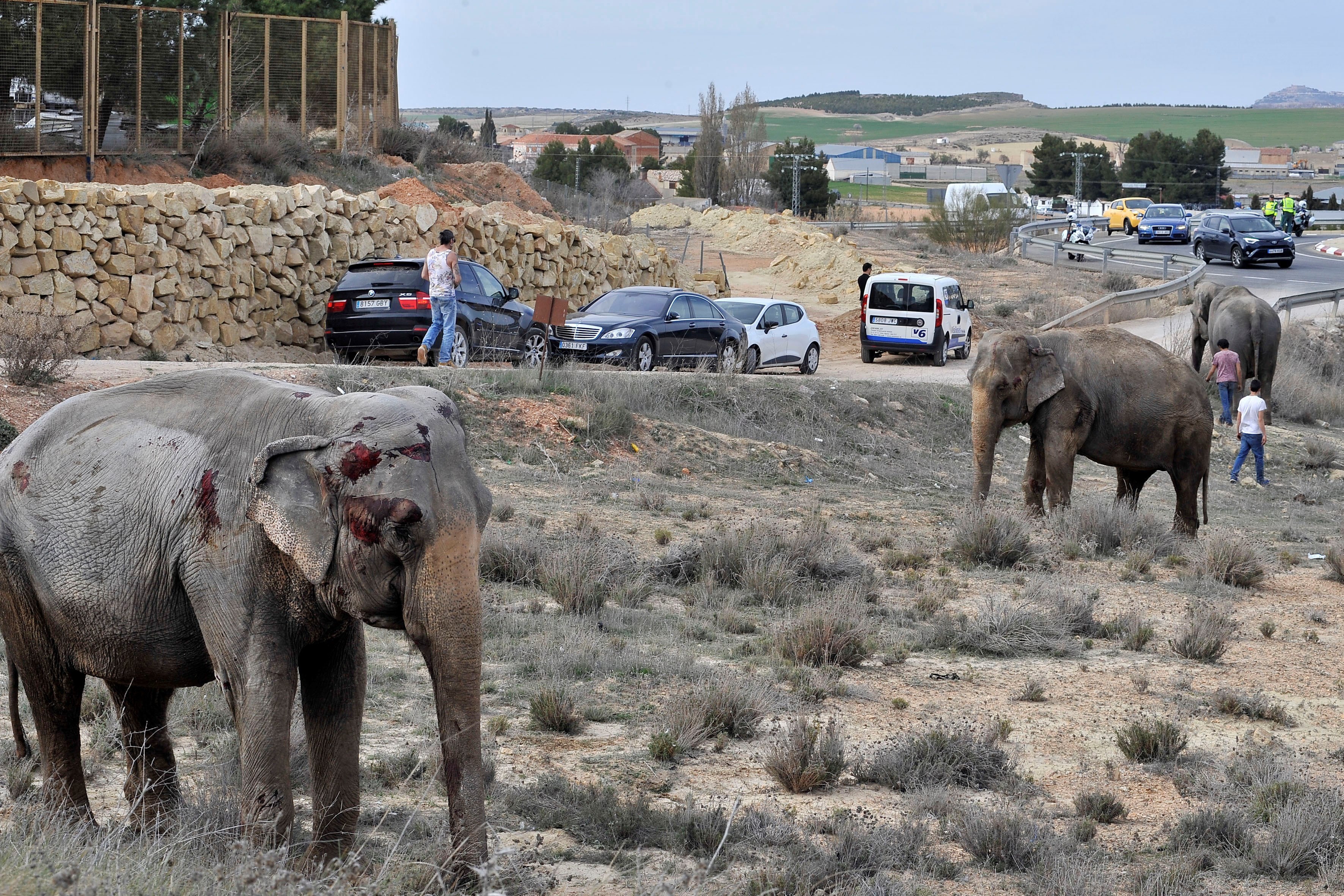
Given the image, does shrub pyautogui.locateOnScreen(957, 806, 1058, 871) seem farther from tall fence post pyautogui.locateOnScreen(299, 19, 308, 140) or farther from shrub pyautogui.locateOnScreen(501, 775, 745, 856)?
tall fence post pyautogui.locateOnScreen(299, 19, 308, 140)

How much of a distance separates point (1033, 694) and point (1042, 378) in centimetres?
516

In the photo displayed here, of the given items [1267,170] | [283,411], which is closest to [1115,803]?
[283,411]

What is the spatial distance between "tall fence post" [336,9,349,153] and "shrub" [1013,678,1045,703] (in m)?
27.6

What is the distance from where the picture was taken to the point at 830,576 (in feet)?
39.0

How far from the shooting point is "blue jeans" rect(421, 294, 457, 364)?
65.1 ft

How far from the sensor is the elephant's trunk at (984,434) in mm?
13141

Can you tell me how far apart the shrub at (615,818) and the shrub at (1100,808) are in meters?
1.75

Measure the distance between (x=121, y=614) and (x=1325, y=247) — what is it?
5993 centimetres

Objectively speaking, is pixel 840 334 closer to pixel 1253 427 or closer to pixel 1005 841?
pixel 1253 427

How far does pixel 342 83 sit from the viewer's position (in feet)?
109

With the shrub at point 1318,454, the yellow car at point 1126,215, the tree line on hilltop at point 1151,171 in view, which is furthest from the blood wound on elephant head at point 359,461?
the tree line on hilltop at point 1151,171

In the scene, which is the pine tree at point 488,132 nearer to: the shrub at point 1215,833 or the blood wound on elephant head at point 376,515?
the shrub at point 1215,833

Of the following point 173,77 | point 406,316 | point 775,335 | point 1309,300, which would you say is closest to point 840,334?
point 775,335

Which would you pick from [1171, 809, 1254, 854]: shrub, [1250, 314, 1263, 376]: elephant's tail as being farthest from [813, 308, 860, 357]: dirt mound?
[1171, 809, 1254, 854]: shrub
